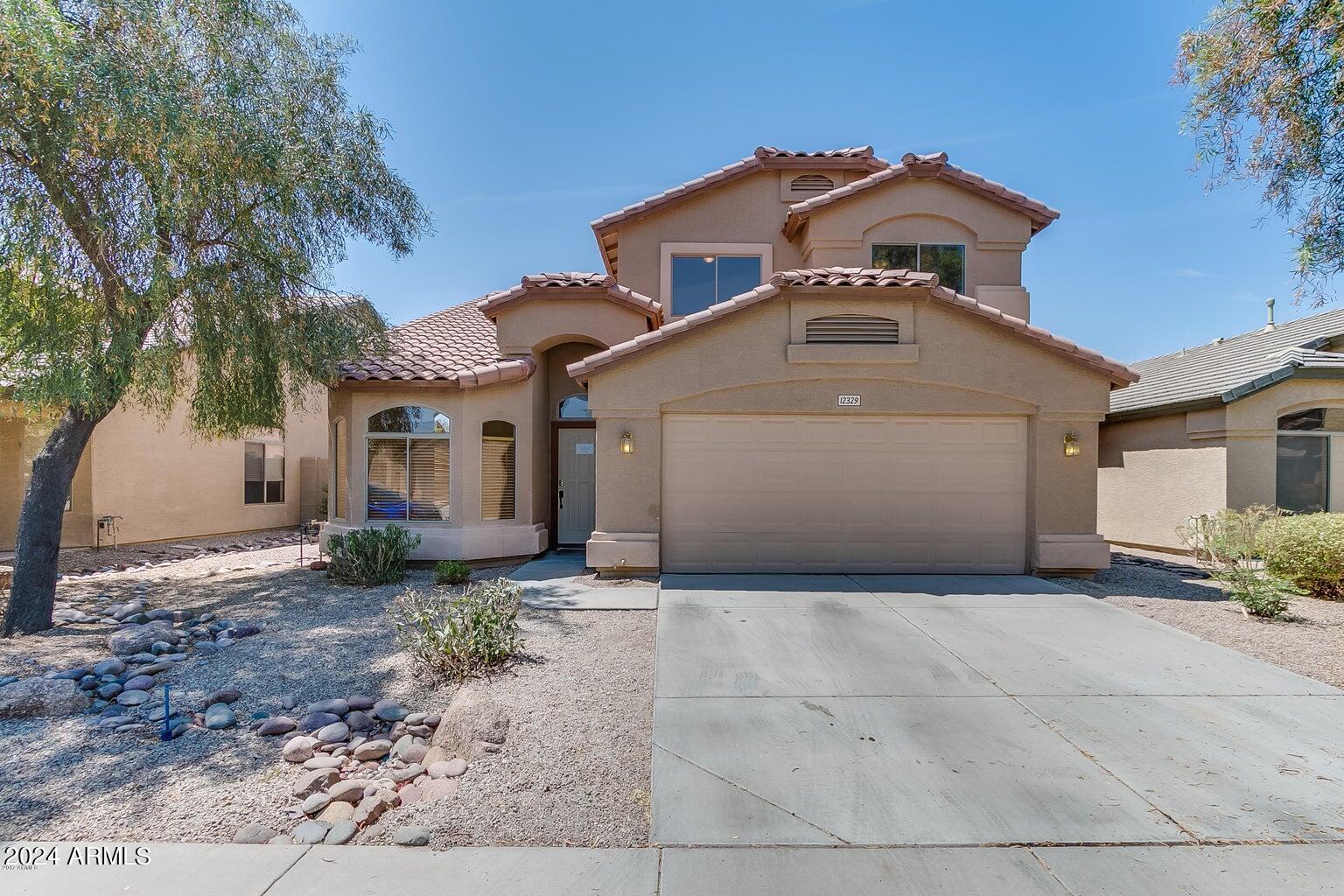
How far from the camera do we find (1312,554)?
919cm

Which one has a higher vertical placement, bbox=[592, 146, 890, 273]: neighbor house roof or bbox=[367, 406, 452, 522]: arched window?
bbox=[592, 146, 890, 273]: neighbor house roof

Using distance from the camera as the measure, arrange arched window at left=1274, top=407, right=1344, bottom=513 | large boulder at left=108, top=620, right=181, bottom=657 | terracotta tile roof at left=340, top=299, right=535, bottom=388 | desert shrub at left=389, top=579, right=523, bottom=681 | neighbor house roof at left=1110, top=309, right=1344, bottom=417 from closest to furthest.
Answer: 1. desert shrub at left=389, top=579, right=523, bottom=681
2. large boulder at left=108, top=620, right=181, bottom=657
3. terracotta tile roof at left=340, top=299, right=535, bottom=388
4. neighbor house roof at left=1110, top=309, right=1344, bottom=417
5. arched window at left=1274, top=407, right=1344, bottom=513

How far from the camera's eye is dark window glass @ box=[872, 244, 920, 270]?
12656mm

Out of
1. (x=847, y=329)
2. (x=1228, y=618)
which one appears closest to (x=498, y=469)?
(x=847, y=329)

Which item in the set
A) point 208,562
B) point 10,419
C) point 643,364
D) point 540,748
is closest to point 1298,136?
point 643,364

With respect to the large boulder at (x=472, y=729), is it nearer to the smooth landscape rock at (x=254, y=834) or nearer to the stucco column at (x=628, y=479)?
the smooth landscape rock at (x=254, y=834)

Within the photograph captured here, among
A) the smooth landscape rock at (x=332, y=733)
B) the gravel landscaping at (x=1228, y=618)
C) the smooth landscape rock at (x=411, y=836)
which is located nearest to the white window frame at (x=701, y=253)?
the gravel landscaping at (x=1228, y=618)

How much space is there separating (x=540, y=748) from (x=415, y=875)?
1294 mm

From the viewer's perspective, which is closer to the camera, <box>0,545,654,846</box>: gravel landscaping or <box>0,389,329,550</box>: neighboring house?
<box>0,545,654,846</box>: gravel landscaping

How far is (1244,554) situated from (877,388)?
19.3 ft

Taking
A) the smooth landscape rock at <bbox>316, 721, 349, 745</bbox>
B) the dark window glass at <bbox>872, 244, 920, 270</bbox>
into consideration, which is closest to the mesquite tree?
the smooth landscape rock at <bbox>316, 721, 349, 745</bbox>

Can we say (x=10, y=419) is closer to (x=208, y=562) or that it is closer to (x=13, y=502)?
(x=13, y=502)

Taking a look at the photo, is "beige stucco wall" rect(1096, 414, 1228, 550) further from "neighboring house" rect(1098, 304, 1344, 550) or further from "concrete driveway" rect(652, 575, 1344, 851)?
"concrete driveway" rect(652, 575, 1344, 851)

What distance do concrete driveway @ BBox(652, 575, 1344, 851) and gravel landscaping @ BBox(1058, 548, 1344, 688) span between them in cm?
47
